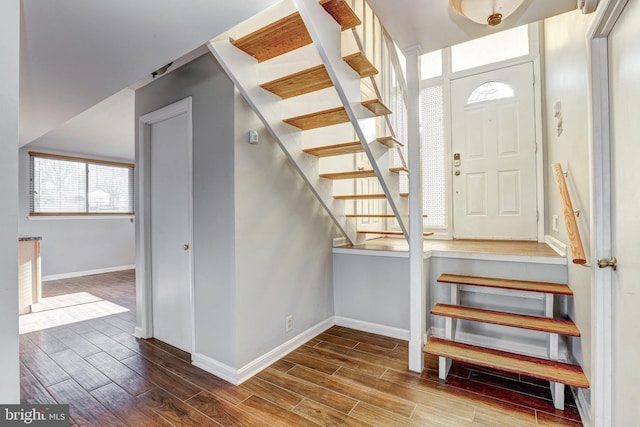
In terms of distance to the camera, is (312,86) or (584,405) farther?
(312,86)

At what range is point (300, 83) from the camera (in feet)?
6.72

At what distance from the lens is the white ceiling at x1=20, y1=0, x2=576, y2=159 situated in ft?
4.29

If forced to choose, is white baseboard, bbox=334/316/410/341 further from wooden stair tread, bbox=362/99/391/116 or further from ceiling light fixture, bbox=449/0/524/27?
ceiling light fixture, bbox=449/0/524/27

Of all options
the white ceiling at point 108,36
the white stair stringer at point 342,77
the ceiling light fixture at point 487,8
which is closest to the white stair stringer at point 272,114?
the white ceiling at point 108,36

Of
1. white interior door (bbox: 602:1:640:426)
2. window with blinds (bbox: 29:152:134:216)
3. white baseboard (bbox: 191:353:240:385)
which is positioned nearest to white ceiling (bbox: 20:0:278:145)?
white interior door (bbox: 602:1:640:426)

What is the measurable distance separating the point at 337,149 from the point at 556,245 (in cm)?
201

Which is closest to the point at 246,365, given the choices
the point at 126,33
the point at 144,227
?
the point at 144,227

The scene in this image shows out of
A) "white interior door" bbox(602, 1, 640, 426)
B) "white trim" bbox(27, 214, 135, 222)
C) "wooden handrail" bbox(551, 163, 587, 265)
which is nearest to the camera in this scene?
"white interior door" bbox(602, 1, 640, 426)

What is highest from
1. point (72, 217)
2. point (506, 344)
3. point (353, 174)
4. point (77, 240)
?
point (353, 174)

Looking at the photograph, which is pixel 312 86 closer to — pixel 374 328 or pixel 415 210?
pixel 415 210

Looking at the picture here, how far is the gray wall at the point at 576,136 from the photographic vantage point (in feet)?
5.38

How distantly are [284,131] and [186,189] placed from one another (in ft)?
3.11

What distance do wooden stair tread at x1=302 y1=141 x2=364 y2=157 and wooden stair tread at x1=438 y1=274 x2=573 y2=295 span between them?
1199 mm

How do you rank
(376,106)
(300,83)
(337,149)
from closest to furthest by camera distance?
(376,106) → (300,83) → (337,149)
